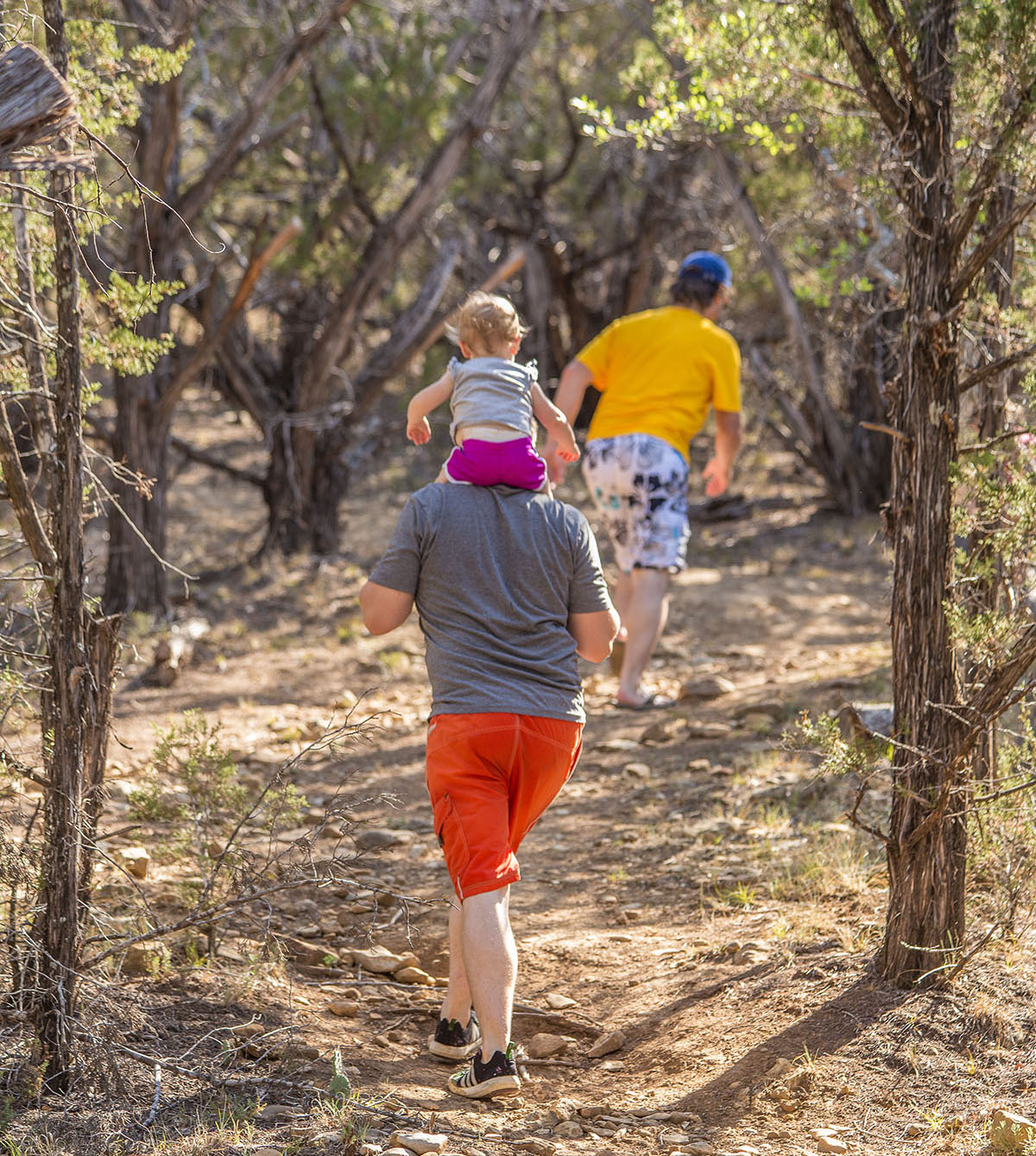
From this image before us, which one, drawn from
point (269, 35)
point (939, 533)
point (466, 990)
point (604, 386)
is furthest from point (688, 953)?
point (269, 35)

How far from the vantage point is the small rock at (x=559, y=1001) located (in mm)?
3486

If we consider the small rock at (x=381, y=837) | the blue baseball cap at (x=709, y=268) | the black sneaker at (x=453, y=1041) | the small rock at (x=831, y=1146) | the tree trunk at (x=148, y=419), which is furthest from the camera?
the tree trunk at (x=148, y=419)

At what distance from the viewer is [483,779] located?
2.86 m

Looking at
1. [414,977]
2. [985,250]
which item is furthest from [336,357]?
[985,250]

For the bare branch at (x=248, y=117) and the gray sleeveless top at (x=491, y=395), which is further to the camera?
the bare branch at (x=248, y=117)

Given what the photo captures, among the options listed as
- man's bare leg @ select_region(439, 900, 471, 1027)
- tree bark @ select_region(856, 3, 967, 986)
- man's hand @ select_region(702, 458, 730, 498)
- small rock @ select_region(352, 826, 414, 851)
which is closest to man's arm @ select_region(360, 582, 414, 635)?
man's bare leg @ select_region(439, 900, 471, 1027)

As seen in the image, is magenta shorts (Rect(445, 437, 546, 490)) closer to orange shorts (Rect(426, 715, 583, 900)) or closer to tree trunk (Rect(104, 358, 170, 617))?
orange shorts (Rect(426, 715, 583, 900))

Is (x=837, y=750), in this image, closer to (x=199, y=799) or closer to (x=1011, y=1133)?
(x=1011, y=1133)

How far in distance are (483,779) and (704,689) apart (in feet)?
12.5

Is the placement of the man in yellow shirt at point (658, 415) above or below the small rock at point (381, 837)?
above

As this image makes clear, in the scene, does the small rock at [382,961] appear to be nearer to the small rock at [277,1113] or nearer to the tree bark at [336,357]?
the small rock at [277,1113]

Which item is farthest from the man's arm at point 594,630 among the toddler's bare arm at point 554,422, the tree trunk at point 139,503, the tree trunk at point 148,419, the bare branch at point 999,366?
the tree trunk at point 139,503

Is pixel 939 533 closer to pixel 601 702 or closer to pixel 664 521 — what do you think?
pixel 664 521

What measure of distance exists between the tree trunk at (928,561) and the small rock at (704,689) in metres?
3.36
